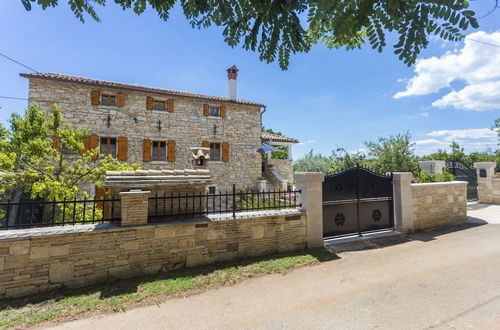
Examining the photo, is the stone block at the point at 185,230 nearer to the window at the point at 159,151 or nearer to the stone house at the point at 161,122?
the stone house at the point at 161,122

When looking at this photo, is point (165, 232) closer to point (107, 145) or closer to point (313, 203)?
point (313, 203)

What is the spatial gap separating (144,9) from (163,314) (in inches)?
155

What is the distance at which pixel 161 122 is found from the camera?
587 inches

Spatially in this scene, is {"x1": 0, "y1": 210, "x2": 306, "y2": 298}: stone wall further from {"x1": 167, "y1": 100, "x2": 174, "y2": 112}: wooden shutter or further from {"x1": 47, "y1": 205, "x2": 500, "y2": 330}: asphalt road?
{"x1": 167, "y1": 100, "x2": 174, "y2": 112}: wooden shutter

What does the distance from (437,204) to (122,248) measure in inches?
378

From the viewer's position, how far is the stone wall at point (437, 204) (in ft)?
24.1

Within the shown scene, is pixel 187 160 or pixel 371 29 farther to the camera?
pixel 187 160

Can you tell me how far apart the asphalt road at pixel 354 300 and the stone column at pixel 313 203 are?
828 millimetres

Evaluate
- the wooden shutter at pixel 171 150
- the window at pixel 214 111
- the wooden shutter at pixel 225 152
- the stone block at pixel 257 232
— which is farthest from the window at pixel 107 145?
the stone block at pixel 257 232

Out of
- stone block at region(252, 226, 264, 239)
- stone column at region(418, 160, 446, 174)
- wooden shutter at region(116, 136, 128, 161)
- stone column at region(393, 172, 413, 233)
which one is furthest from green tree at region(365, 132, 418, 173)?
wooden shutter at region(116, 136, 128, 161)

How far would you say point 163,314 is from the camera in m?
3.21

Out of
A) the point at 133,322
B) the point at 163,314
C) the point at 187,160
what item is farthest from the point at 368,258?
the point at 187,160

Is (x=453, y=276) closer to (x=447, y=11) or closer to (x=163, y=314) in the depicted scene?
(x=447, y=11)

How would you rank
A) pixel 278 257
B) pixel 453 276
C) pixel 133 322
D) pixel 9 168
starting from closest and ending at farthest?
pixel 133 322
pixel 453 276
pixel 278 257
pixel 9 168
